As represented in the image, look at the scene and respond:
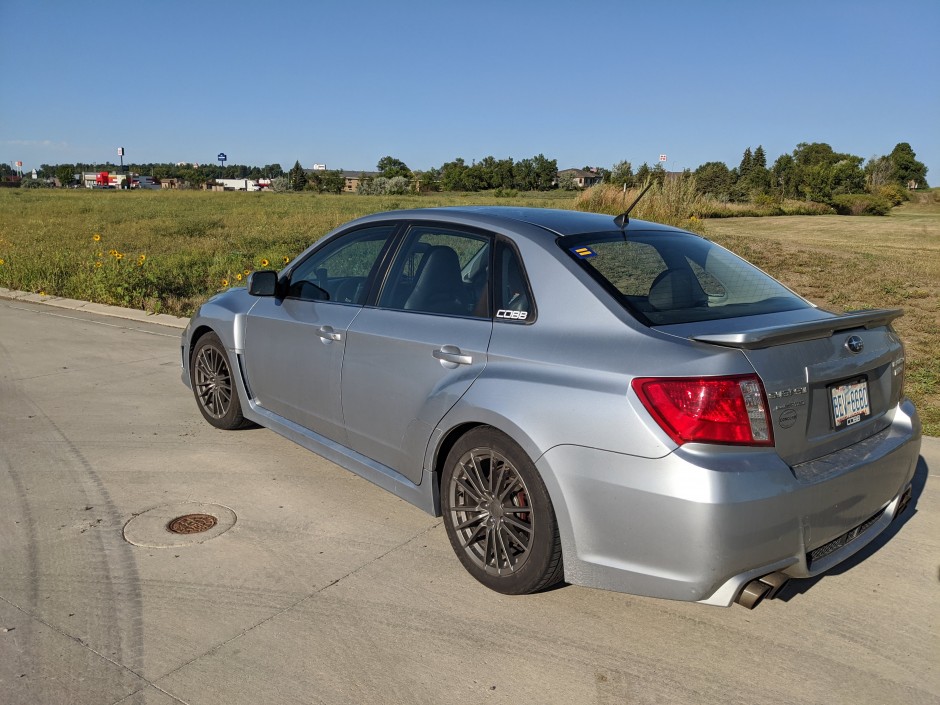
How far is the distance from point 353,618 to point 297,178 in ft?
497

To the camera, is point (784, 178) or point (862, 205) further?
point (784, 178)

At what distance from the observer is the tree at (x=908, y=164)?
72688 millimetres

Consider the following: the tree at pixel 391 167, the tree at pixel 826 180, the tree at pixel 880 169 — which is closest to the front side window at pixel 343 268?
the tree at pixel 826 180

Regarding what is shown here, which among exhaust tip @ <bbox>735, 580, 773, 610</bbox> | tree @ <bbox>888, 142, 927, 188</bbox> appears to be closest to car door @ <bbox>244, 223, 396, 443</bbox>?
exhaust tip @ <bbox>735, 580, 773, 610</bbox>

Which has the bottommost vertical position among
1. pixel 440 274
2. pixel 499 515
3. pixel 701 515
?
pixel 499 515

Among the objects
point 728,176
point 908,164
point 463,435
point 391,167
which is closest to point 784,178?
point 728,176

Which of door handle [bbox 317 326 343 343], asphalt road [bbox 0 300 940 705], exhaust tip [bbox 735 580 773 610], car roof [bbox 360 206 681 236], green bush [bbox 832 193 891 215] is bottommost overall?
asphalt road [bbox 0 300 940 705]

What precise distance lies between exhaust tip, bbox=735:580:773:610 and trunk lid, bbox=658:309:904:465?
0.45 metres

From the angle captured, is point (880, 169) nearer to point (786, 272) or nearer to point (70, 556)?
point (786, 272)

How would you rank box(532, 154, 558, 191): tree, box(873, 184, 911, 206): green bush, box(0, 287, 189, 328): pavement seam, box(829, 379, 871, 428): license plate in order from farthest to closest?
box(532, 154, 558, 191): tree, box(873, 184, 911, 206): green bush, box(0, 287, 189, 328): pavement seam, box(829, 379, 871, 428): license plate

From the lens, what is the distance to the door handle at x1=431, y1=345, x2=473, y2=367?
359 cm

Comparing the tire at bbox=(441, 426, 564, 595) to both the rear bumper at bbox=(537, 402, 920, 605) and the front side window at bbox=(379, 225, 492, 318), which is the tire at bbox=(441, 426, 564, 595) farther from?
the front side window at bbox=(379, 225, 492, 318)

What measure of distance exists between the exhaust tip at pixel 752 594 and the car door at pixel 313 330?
2.24 meters

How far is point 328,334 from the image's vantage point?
4469 mm
